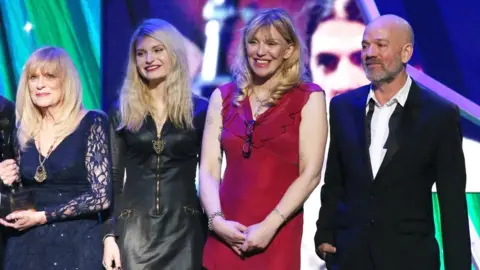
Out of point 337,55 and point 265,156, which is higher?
point 337,55

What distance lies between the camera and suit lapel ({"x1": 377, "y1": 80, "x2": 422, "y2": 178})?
116 inches

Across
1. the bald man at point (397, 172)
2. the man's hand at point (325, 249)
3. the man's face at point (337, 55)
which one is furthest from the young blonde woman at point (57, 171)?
the man's face at point (337, 55)

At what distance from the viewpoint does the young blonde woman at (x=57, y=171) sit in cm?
323

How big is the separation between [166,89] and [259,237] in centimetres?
87

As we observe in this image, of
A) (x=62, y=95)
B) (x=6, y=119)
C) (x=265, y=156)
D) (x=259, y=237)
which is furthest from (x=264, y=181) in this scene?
(x=6, y=119)

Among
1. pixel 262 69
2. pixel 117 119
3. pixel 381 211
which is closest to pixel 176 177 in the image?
A: pixel 117 119

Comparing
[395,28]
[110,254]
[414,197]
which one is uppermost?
[395,28]

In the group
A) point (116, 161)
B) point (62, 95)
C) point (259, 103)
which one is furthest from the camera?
point (116, 161)

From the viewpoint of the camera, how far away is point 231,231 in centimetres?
303

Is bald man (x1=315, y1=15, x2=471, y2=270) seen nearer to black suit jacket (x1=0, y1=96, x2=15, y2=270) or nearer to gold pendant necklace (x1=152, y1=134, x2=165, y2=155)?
gold pendant necklace (x1=152, y1=134, x2=165, y2=155)

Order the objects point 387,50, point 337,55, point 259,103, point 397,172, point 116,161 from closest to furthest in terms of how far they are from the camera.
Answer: point 397,172
point 387,50
point 259,103
point 116,161
point 337,55

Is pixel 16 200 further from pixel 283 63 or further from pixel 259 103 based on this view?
pixel 283 63

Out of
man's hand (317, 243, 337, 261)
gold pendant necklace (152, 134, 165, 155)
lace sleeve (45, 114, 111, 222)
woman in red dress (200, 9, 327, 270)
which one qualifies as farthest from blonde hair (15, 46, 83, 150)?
man's hand (317, 243, 337, 261)

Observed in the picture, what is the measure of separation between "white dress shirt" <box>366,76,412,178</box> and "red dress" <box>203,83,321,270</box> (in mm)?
290
